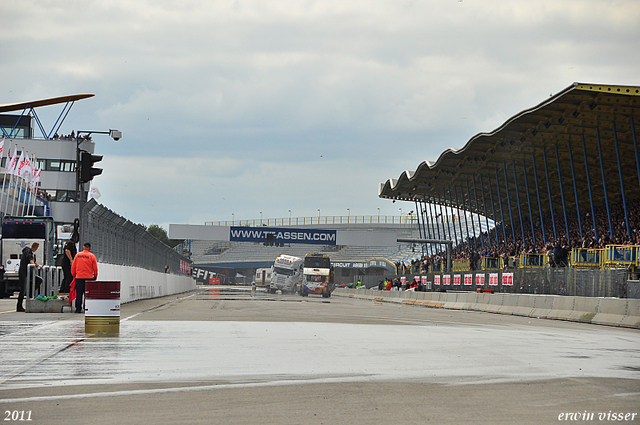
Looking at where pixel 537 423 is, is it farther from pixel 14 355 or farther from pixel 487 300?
pixel 487 300

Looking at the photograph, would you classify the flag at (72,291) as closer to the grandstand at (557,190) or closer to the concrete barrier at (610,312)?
the concrete barrier at (610,312)

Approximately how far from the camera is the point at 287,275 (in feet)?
247

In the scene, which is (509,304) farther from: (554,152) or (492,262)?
(554,152)

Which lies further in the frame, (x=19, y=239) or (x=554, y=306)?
(x=19, y=239)

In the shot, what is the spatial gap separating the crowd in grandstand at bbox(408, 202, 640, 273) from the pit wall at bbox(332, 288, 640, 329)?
5298mm

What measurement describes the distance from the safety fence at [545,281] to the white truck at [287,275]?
29175 mm

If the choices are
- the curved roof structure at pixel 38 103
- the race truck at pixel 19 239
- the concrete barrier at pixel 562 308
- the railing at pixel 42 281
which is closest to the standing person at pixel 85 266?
the railing at pixel 42 281

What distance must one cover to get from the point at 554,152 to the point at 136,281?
1244 inches

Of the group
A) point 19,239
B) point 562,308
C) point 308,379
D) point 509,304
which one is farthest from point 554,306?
point 19,239

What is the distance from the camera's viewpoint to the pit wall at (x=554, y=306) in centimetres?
2111

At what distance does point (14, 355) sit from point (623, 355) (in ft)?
26.7

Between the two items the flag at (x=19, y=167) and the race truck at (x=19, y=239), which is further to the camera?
the flag at (x=19, y=167)

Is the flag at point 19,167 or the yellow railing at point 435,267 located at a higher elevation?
the flag at point 19,167

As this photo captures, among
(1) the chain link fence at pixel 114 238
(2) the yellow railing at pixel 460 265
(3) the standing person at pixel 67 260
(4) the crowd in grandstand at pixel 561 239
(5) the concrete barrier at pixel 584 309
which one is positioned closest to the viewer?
(3) the standing person at pixel 67 260
